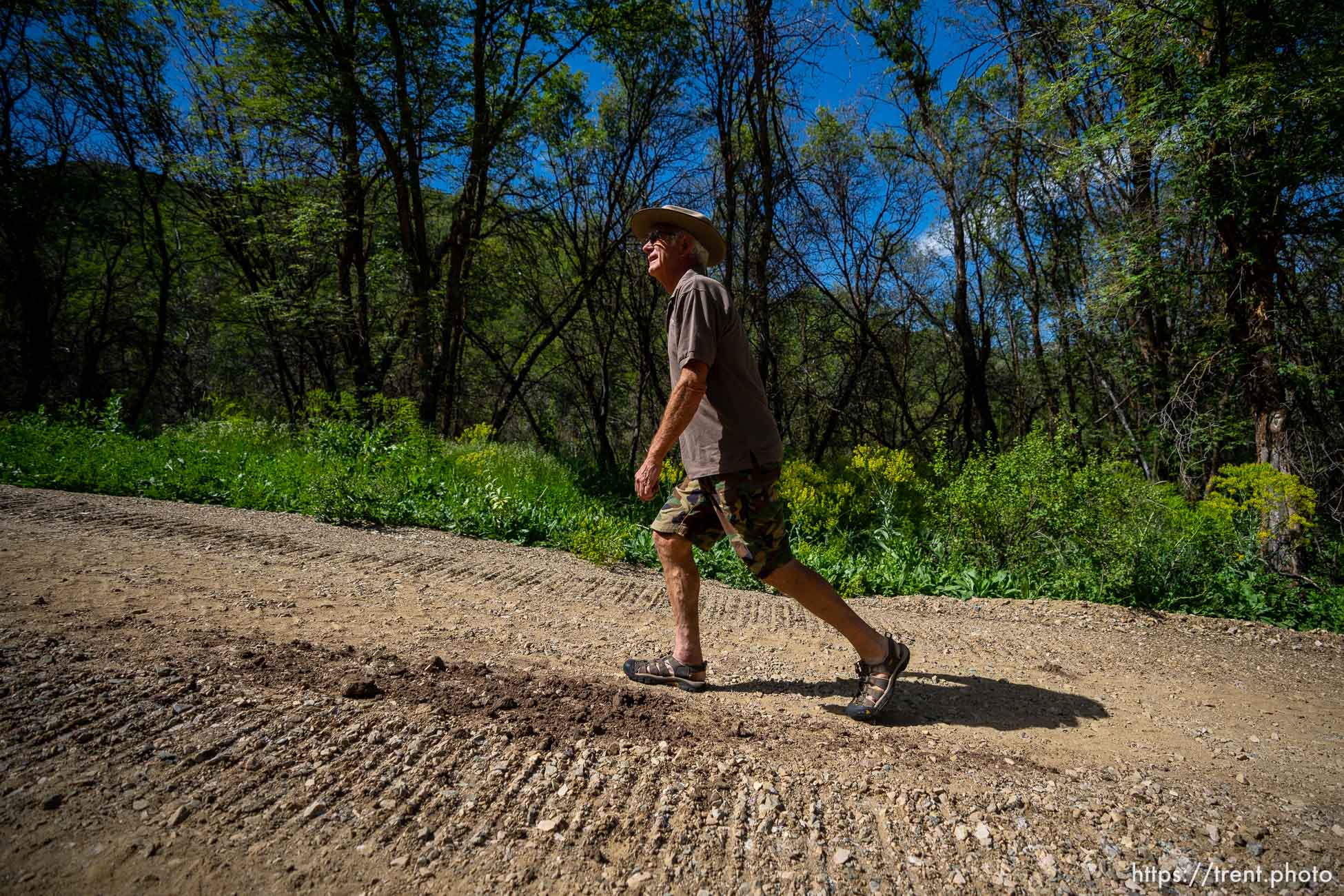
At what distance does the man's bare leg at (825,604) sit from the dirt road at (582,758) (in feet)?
1.00

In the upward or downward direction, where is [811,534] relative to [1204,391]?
downward

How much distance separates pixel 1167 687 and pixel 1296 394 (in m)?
5.17

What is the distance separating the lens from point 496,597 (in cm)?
413

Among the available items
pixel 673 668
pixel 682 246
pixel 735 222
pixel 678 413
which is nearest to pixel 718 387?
pixel 678 413

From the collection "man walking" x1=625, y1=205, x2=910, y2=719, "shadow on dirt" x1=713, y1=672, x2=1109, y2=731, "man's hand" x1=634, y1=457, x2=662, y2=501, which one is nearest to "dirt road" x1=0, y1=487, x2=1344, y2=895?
"shadow on dirt" x1=713, y1=672, x2=1109, y2=731

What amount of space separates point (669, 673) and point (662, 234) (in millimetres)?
1964

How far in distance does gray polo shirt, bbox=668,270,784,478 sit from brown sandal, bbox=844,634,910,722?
929mm

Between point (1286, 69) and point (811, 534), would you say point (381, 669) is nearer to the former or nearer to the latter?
point (811, 534)

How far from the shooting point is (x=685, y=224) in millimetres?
2928

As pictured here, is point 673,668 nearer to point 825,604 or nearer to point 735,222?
point 825,604

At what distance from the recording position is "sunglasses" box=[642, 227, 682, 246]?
2926 millimetres

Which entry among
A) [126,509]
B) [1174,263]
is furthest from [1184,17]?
[126,509]

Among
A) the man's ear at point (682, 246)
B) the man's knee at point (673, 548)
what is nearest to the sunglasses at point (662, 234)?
the man's ear at point (682, 246)

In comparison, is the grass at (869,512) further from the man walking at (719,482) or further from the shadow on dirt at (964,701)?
the man walking at (719,482)
